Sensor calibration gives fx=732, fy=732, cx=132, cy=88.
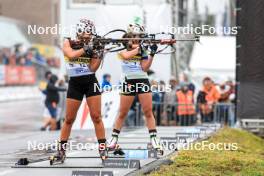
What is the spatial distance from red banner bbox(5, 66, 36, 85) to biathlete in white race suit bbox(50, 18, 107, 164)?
3417cm

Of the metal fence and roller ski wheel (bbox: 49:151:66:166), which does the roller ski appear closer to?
roller ski wheel (bbox: 49:151:66:166)

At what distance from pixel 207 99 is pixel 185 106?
991mm

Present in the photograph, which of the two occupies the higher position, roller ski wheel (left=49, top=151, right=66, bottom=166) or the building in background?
the building in background

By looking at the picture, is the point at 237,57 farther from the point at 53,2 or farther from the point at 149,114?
the point at 53,2

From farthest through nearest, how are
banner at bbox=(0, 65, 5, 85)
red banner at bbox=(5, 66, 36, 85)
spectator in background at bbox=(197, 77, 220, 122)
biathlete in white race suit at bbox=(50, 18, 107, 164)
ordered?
red banner at bbox=(5, 66, 36, 85) < banner at bbox=(0, 65, 5, 85) < spectator in background at bbox=(197, 77, 220, 122) < biathlete in white race suit at bbox=(50, 18, 107, 164)

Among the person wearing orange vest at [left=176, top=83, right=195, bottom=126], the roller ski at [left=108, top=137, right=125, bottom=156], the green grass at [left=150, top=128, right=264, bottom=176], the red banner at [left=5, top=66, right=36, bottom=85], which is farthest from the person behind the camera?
the red banner at [left=5, top=66, right=36, bottom=85]

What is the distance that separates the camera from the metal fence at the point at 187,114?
20.7 meters

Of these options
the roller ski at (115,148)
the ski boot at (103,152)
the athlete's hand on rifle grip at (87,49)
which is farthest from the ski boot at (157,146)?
the athlete's hand on rifle grip at (87,49)

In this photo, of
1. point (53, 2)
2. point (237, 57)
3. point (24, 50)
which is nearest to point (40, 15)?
point (53, 2)

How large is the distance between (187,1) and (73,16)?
6297 mm

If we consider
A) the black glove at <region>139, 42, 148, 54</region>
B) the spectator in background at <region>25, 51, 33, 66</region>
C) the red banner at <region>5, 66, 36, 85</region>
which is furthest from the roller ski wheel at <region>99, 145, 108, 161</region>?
the spectator in background at <region>25, 51, 33, 66</region>

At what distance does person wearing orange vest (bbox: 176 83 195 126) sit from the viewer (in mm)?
20547

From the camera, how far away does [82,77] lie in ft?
31.8

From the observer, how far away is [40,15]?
61.8 m
